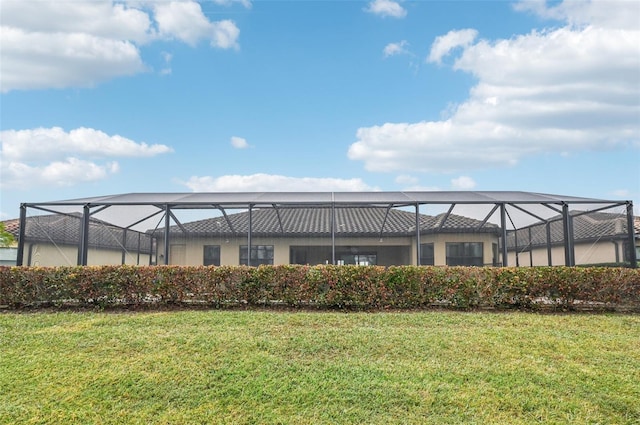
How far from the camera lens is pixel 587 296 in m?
9.94

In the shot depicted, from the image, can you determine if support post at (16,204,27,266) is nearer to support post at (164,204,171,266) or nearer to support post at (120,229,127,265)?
support post at (120,229,127,265)

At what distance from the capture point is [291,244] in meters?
15.5

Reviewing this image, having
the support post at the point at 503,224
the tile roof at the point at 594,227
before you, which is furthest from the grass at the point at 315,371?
the tile roof at the point at 594,227

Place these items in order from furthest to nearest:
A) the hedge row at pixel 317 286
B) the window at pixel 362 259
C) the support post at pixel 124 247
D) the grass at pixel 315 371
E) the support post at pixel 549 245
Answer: the window at pixel 362 259 → the support post at pixel 124 247 → the support post at pixel 549 245 → the hedge row at pixel 317 286 → the grass at pixel 315 371

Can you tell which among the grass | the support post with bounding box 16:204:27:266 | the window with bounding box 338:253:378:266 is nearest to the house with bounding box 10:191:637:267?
the support post with bounding box 16:204:27:266

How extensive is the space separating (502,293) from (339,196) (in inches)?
231

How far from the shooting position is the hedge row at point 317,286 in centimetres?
959

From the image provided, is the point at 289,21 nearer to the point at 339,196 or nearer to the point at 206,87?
the point at 206,87

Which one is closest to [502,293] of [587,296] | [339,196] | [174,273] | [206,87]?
[587,296]

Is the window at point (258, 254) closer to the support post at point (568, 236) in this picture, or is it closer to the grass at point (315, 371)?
the grass at point (315, 371)

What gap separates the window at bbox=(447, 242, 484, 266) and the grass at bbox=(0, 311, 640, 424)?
5.56 metres

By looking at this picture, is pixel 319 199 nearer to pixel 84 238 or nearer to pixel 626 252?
pixel 84 238

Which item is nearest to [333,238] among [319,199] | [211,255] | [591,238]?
[319,199]

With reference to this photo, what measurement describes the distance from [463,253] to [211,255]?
7.65 metres
